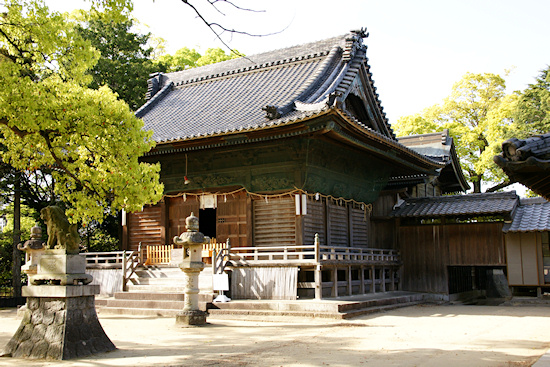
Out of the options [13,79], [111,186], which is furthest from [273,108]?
[13,79]

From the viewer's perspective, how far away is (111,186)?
10719 millimetres

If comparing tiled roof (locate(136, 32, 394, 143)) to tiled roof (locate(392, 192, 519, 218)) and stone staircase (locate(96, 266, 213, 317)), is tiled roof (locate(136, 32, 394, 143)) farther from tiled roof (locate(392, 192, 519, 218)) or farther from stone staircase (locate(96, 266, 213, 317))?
stone staircase (locate(96, 266, 213, 317))

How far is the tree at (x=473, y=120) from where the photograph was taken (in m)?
36.4

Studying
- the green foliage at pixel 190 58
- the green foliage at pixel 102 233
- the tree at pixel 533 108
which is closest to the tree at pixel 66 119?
the green foliage at pixel 102 233

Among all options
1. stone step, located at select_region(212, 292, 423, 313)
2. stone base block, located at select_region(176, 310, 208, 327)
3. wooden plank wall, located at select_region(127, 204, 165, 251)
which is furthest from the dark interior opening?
stone base block, located at select_region(176, 310, 208, 327)

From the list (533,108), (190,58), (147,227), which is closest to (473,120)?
(533,108)

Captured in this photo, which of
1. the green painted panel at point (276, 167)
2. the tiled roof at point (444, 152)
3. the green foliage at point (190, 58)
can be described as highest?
the green foliage at point (190, 58)

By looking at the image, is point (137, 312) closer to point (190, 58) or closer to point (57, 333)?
point (57, 333)

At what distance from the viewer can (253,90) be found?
21.7m

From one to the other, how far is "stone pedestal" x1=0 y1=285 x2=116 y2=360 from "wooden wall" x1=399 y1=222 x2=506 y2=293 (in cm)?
1434

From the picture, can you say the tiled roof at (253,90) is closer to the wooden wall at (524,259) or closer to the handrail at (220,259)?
the handrail at (220,259)

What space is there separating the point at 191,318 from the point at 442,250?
36.9ft

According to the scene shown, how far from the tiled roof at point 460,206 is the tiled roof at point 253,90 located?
116 inches

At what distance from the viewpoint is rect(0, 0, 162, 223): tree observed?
9656mm
